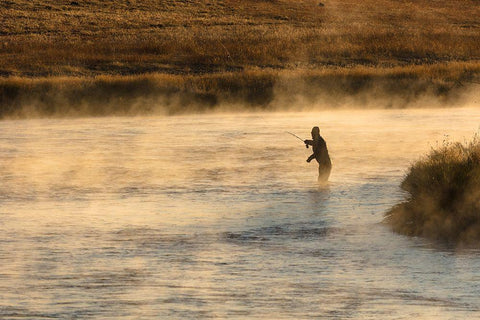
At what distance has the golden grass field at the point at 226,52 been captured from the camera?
39656mm

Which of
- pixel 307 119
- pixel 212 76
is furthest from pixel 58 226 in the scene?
pixel 212 76

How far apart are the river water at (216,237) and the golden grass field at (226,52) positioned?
10986 millimetres

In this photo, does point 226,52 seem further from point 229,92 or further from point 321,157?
point 321,157

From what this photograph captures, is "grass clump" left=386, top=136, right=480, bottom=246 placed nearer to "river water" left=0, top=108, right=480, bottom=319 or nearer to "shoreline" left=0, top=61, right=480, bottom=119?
"river water" left=0, top=108, right=480, bottom=319

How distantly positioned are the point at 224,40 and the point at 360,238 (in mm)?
43506

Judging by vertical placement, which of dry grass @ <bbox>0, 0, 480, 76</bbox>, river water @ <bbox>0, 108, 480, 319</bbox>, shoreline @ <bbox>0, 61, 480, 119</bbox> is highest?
dry grass @ <bbox>0, 0, 480, 76</bbox>

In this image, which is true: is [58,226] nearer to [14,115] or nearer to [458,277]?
[458,277]

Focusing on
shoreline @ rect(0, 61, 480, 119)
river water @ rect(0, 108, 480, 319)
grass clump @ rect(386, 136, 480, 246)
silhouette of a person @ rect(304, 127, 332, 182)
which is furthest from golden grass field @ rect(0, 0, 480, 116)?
grass clump @ rect(386, 136, 480, 246)

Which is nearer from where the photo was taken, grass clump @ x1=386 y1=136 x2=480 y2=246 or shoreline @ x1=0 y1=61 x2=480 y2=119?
grass clump @ x1=386 y1=136 x2=480 y2=246

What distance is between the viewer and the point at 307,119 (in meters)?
34.8

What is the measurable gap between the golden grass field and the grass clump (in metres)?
22.9

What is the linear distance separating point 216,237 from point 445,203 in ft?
8.94

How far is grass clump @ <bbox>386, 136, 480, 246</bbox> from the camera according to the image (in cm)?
1502

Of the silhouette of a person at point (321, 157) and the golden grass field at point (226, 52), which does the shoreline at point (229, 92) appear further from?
the silhouette of a person at point (321, 157)
